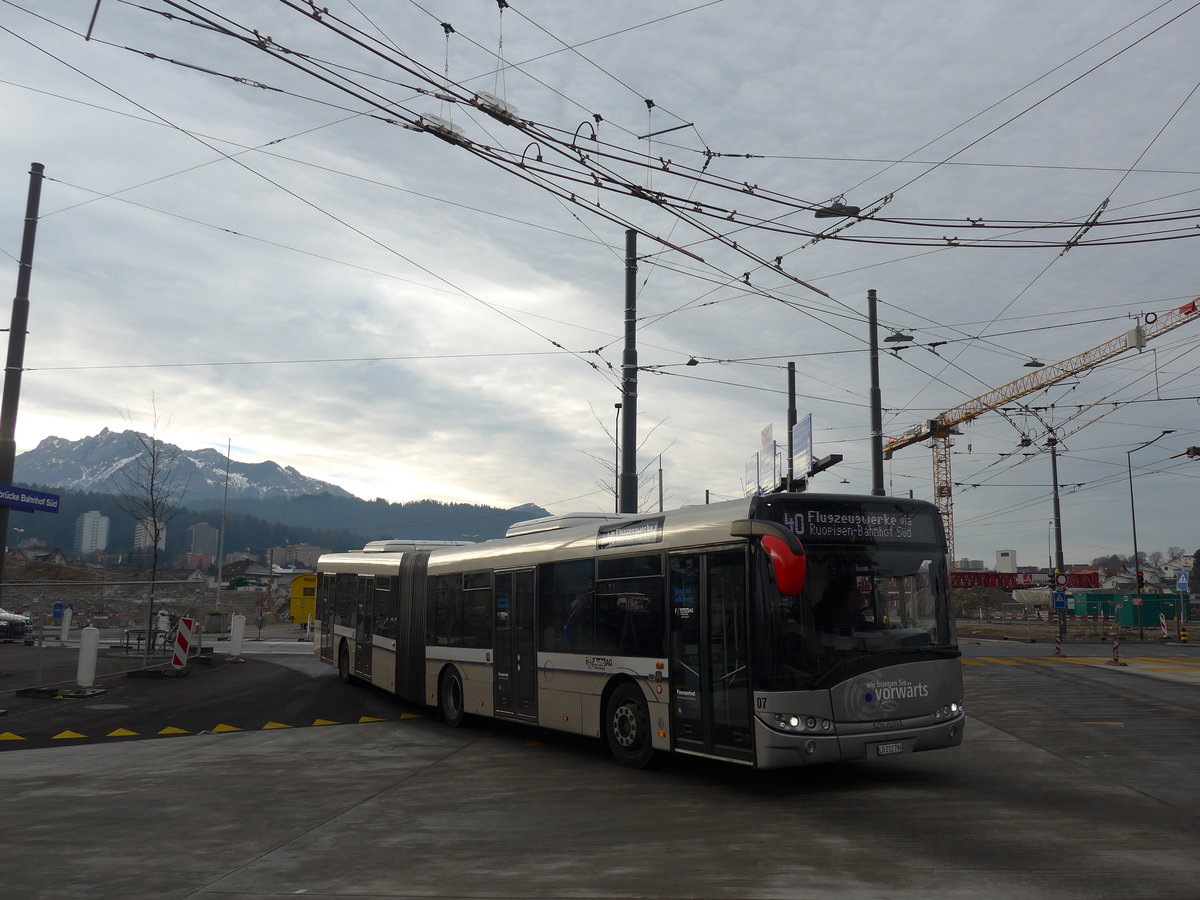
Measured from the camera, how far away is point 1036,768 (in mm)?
10781

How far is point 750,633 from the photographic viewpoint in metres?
9.30

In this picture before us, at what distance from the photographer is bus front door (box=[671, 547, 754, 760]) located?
942cm

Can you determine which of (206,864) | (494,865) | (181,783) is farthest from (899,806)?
(181,783)

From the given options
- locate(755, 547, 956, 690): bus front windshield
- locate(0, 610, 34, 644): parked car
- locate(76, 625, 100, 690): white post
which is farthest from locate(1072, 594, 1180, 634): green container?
locate(0, 610, 34, 644): parked car

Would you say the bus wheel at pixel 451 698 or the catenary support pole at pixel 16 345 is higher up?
the catenary support pole at pixel 16 345

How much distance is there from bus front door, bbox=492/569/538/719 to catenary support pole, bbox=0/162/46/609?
8009 mm

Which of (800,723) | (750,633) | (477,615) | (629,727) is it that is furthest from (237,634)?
(800,723)

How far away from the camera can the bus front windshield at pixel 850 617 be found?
9141 mm

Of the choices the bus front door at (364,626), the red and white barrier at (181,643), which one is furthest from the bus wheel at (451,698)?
the red and white barrier at (181,643)

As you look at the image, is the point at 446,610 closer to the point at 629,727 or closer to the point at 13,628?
the point at 629,727

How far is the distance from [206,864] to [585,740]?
7.44 m

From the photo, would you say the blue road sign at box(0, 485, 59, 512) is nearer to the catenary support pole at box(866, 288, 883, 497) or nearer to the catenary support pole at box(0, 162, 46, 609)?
the catenary support pole at box(0, 162, 46, 609)

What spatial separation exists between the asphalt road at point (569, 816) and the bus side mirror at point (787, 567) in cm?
193

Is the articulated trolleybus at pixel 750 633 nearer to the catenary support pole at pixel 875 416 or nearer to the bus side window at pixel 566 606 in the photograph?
the bus side window at pixel 566 606
